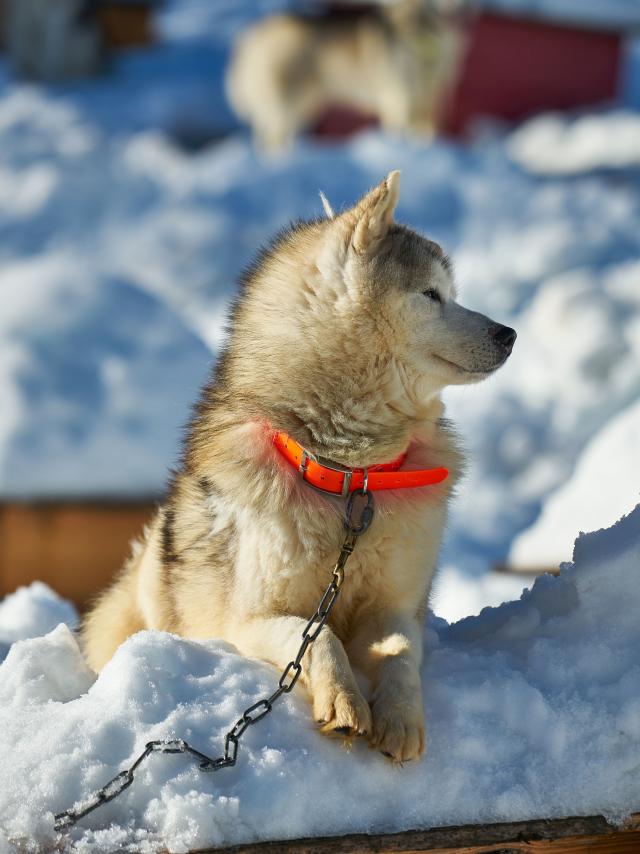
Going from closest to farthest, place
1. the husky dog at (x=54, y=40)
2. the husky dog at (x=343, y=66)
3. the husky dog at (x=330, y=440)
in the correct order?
the husky dog at (x=330, y=440) → the husky dog at (x=343, y=66) → the husky dog at (x=54, y=40)

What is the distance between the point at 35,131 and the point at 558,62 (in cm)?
629

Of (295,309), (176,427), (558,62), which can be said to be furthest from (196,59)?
(295,309)

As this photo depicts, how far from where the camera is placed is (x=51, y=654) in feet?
7.43

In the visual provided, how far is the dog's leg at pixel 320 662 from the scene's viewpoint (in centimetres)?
199

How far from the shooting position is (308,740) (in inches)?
79.1

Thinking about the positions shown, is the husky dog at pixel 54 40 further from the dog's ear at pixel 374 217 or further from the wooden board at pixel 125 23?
the dog's ear at pixel 374 217

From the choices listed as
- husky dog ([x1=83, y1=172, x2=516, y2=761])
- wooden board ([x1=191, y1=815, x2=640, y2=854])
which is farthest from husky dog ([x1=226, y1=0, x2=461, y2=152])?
wooden board ([x1=191, y1=815, x2=640, y2=854])

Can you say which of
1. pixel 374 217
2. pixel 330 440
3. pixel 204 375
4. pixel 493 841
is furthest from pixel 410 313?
pixel 204 375

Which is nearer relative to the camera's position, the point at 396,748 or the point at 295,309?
the point at 396,748

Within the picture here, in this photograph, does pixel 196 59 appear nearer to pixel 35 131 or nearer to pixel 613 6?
pixel 35 131

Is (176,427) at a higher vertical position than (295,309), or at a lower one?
higher

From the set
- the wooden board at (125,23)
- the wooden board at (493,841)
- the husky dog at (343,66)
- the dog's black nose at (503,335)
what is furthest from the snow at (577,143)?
the wooden board at (493,841)

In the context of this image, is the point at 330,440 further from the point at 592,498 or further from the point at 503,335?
the point at 592,498

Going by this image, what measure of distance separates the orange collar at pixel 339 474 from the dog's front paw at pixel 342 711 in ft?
1.42
